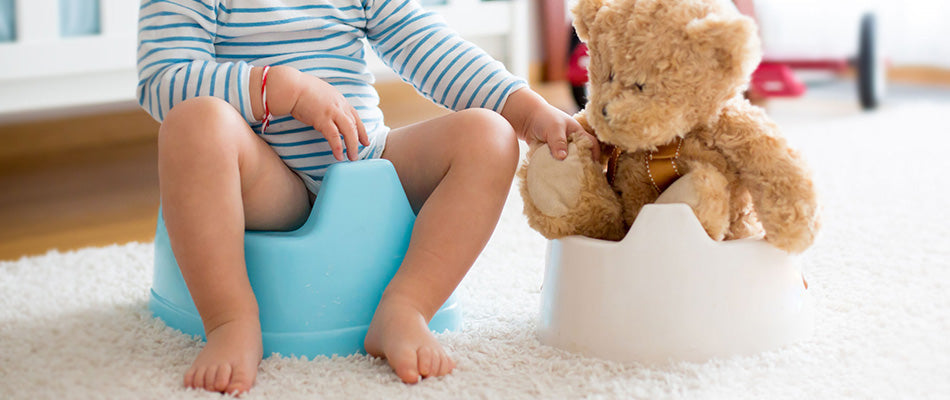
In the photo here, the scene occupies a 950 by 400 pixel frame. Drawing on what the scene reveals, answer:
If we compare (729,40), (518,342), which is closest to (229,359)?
(518,342)

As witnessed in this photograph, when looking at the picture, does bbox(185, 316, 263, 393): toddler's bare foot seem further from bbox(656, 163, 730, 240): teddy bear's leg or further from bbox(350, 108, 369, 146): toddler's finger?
bbox(656, 163, 730, 240): teddy bear's leg

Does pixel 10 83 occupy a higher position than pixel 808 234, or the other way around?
pixel 808 234

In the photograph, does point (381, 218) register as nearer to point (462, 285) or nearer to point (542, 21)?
point (462, 285)

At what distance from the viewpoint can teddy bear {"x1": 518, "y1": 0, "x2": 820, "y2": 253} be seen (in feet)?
2.15

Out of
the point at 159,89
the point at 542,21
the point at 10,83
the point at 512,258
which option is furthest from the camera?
the point at 542,21

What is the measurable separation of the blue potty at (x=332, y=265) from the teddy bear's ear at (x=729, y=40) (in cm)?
28

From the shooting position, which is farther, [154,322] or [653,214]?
[154,322]

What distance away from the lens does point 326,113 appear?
72 cm

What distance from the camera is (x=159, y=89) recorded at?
2.51ft

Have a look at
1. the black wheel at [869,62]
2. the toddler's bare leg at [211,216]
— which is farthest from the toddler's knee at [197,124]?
the black wheel at [869,62]

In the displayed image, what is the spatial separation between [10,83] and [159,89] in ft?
2.30

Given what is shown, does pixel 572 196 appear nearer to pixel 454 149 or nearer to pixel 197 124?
pixel 454 149

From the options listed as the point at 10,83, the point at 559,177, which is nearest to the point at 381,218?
the point at 559,177

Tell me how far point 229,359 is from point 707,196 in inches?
15.4
